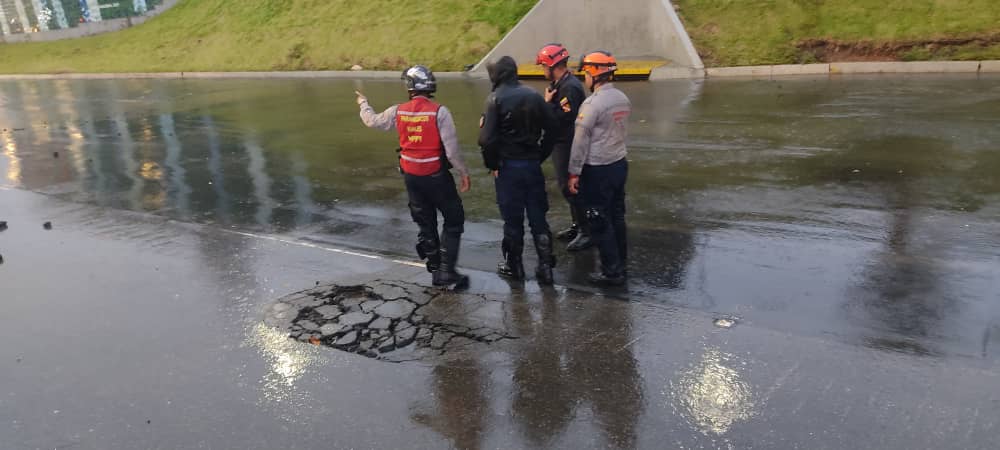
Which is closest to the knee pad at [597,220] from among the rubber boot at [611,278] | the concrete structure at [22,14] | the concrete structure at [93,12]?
the rubber boot at [611,278]

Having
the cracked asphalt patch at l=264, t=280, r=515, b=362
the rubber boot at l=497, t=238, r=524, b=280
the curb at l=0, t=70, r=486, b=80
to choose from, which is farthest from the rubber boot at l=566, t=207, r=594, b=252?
the curb at l=0, t=70, r=486, b=80

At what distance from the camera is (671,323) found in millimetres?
4879

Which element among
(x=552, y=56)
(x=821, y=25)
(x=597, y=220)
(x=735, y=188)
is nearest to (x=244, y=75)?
(x=821, y=25)

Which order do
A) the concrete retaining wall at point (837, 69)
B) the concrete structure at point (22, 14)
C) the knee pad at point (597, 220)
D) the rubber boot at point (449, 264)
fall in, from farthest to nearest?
the concrete structure at point (22, 14) < the concrete retaining wall at point (837, 69) < the rubber boot at point (449, 264) < the knee pad at point (597, 220)

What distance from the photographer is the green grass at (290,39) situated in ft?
81.4

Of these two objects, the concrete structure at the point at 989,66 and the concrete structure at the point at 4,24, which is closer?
the concrete structure at the point at 989,66

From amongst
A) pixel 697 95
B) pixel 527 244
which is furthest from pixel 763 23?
pixel 527 244

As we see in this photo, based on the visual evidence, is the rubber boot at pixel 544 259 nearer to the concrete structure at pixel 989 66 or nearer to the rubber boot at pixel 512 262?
the rubber boot at pixel 512 262

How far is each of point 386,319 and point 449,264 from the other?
2.66ft

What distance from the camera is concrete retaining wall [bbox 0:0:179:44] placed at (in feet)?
130

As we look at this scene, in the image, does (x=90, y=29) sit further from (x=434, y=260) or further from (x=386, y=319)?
(x=386, y=319)

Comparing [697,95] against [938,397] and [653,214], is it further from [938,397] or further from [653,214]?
[938,397]

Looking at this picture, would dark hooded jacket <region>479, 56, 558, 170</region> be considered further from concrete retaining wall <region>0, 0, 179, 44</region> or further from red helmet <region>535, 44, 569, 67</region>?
concrete retaining wall <region>0, 0, 179, 44</region>

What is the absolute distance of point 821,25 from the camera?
18.6 metres
